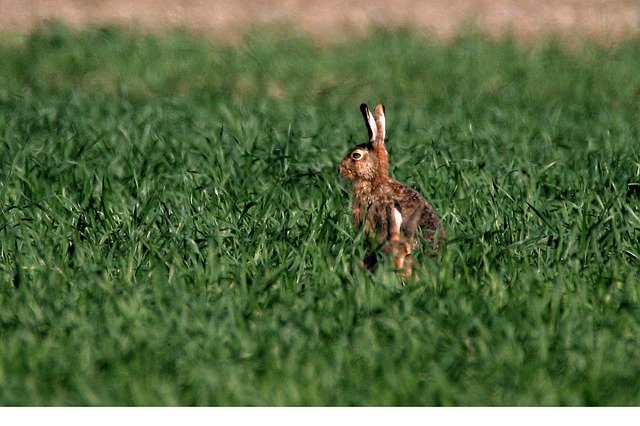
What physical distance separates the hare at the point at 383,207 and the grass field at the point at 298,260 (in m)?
0.10

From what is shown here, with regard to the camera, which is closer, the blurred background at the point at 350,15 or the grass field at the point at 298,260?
the grass field at the point at 298,260

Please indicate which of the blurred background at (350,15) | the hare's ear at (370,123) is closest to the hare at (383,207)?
the hare's ear at (370,123)

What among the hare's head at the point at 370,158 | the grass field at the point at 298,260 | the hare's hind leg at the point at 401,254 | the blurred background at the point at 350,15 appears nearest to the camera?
the grass field at the point at 298,260

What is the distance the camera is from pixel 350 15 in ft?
52.4

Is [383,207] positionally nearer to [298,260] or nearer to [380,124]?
[298,260]

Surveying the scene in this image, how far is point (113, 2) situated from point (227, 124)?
827 cm

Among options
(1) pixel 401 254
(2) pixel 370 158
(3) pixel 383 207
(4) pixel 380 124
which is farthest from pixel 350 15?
(1) pixel 401 254

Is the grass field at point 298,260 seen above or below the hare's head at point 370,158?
below

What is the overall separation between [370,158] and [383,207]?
0.48 metres

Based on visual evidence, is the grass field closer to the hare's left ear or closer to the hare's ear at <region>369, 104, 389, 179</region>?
the hare's ear at <region>369, 104, 389, 179</region>

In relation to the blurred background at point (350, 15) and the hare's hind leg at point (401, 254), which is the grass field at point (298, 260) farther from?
the blurred background at point (350, 15)

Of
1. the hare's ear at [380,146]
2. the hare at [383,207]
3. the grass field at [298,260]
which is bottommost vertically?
the grass field at [298,260]

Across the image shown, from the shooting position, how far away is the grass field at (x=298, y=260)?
466 cm

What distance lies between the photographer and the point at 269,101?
10.8 meters
